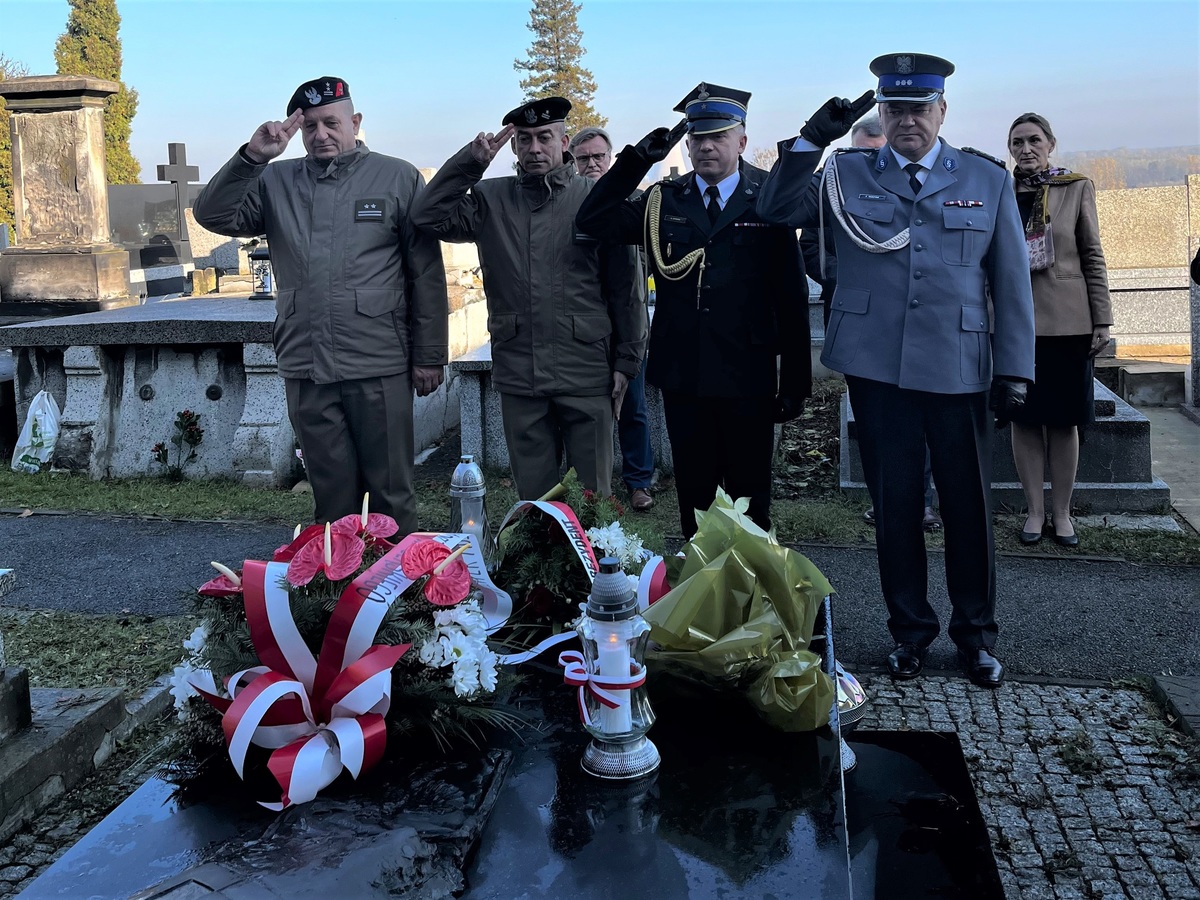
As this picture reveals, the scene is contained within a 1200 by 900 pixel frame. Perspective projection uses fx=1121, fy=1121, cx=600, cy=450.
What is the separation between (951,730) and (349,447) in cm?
245

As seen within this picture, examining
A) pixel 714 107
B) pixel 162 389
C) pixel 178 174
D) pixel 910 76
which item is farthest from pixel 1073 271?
pixel 178 174

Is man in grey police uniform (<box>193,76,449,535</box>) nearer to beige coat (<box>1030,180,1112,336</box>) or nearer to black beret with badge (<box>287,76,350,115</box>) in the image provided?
black beret with badge (<box>287,76,350,115</box>)

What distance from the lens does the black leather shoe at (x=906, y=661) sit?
375cm

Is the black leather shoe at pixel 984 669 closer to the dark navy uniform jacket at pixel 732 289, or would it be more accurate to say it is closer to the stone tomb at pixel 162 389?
the dark navy uniform jacket at pixel 732 289

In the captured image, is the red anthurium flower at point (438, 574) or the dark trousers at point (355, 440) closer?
the red anthurium flower at point (438, 574)

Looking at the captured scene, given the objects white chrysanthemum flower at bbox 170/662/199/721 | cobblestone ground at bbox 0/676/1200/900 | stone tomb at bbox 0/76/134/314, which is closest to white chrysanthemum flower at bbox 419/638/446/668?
white chrysanthemum flower at bbox 170/662/199/721

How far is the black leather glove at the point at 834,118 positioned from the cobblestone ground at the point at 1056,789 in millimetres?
1780

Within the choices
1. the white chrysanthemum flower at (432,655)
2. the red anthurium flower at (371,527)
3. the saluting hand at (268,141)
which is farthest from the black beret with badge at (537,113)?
the white chrysanthemum flower at (432,655)

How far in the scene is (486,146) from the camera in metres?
3.98

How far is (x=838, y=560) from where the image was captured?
5.08 metres

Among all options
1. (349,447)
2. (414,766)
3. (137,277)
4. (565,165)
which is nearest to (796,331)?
(565,165)

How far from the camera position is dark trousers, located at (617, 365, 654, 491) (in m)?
6.01

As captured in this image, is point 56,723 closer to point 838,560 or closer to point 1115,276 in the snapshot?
point 838,560

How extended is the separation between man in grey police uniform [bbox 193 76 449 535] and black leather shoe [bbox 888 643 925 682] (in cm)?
204
